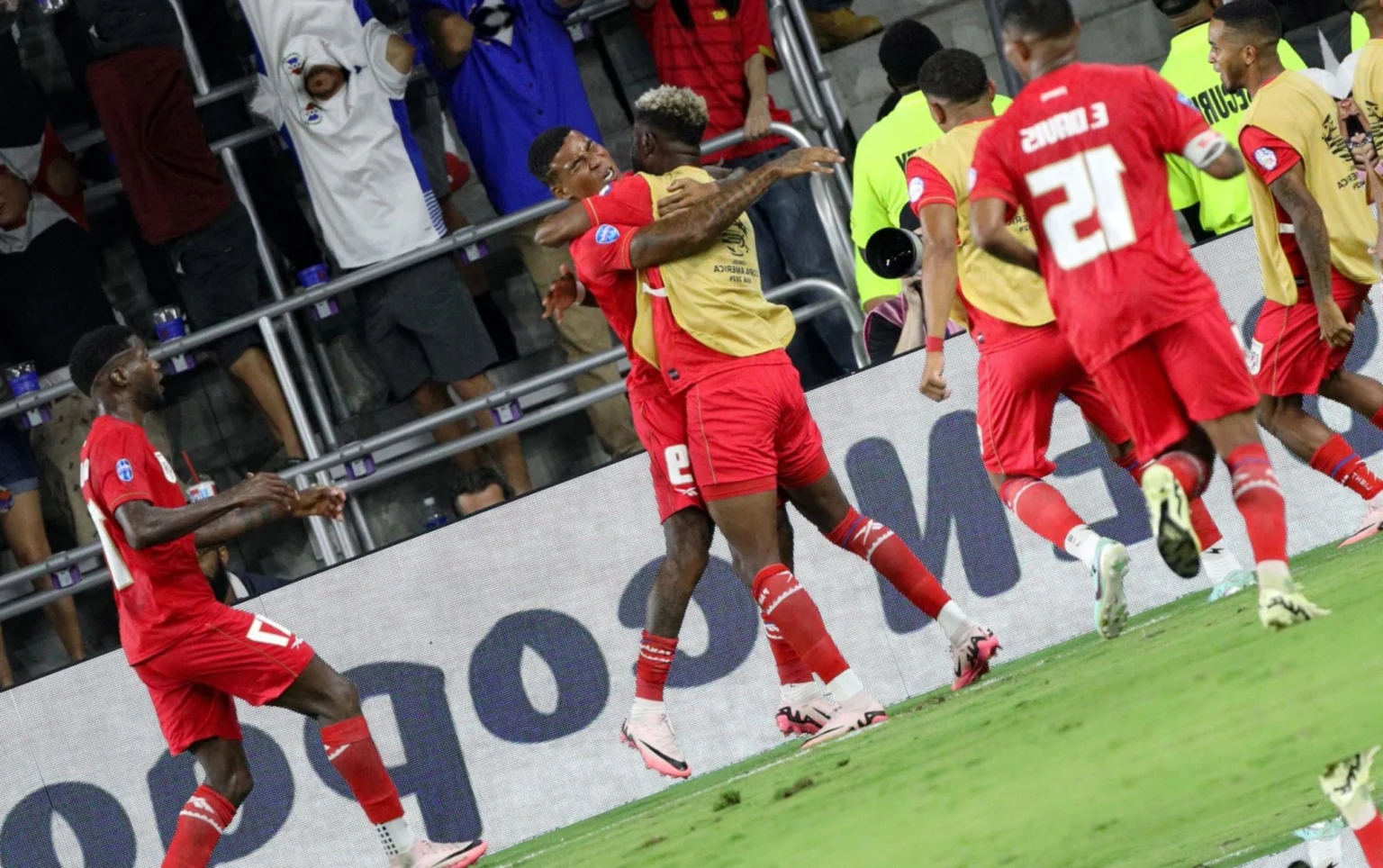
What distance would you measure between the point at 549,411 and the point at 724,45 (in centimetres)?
224

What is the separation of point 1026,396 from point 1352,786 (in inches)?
106

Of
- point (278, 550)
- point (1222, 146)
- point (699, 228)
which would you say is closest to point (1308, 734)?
point (1222, 146)

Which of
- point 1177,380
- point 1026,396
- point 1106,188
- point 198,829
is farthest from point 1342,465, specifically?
point 198,829

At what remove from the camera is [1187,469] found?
504cm

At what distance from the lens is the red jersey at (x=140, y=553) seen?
22.4 feet

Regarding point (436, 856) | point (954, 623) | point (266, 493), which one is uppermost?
point (266, 493)

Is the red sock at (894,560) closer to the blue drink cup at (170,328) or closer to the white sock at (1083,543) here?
the white sock at (1083,543)

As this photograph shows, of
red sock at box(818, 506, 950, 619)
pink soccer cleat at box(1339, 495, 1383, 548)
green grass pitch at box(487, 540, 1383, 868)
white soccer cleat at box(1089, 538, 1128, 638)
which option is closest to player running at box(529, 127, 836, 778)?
red sock at box(818, 506, 950, 619)

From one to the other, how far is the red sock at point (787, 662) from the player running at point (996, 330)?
1.10 meters

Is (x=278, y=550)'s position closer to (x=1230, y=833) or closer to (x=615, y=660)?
(x=615, y=660)

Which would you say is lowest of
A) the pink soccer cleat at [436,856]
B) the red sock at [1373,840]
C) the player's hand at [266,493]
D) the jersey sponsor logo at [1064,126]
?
the red sock at [1373,840]

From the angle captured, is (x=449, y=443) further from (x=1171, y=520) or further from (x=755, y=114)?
(x=1171, y=520)

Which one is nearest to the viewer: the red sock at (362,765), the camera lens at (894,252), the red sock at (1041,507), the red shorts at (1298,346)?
the red sock at (1041,507)

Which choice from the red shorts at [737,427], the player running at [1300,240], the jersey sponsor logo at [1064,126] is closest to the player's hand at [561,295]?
the red shorts at [737,427]
